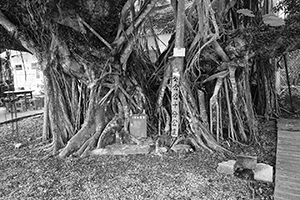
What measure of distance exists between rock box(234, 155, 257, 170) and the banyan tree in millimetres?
502

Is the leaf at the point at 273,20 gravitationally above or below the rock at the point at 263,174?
above

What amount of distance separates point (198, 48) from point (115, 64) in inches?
47.9

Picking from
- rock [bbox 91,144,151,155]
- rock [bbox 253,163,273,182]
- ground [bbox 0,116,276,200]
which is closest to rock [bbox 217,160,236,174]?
ground [bbox 0,116,276,200]

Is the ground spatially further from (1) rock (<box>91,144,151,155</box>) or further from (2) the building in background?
(2) the building in background

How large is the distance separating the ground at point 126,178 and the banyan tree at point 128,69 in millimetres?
309

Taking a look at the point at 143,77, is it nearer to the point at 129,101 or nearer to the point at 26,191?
the point at 129,101

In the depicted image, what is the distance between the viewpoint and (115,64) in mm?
3068

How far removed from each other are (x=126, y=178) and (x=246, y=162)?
4.29 ft

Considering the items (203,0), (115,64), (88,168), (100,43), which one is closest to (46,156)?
(88,168)

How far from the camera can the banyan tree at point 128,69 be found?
2924mm

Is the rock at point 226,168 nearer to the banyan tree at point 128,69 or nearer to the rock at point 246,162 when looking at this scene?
the rock at point 246,162

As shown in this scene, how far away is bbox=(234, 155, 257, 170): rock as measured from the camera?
2323mm

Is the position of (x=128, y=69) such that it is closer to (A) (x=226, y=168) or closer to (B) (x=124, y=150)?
(B) (x=124, y=150)

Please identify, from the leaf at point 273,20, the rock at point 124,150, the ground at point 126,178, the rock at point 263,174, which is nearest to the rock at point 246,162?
the rock at point 263,174
